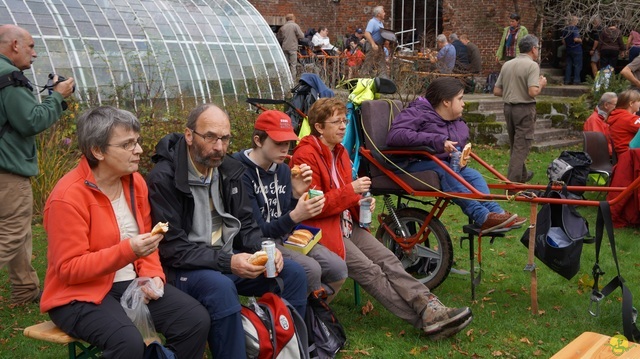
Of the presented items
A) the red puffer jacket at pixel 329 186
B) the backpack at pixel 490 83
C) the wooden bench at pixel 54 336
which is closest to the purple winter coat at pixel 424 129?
the red puffer jacket at pixel 329 186

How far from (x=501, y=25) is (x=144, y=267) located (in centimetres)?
1620

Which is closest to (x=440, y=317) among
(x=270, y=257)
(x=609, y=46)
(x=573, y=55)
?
(x=270, y=257)

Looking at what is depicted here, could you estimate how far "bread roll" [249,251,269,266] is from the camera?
3723 millimetres

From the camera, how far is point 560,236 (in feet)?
15.9

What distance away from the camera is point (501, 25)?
715 inches

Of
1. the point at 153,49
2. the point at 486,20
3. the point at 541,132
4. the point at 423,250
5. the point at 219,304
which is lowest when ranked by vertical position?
the point at 541,132

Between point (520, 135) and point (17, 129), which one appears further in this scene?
point (520, 135)

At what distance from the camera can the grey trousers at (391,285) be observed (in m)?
4.71

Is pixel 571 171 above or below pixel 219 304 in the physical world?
above

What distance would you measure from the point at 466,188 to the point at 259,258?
218 centimetres

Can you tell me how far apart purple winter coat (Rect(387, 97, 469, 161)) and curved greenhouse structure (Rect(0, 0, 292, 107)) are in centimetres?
472

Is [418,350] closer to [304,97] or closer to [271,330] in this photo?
[271,330]

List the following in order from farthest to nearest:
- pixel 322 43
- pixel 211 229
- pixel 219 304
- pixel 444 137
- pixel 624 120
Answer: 1. pixel 322 43
2. pixel 624 120
3. pixel 444 137
4. pixel 211 229
5. pixel 219 304

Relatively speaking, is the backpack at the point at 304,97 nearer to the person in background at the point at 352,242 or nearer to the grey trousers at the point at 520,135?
the person in background at the point at 352,242
